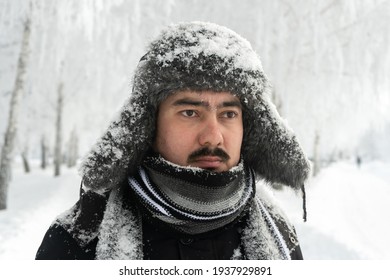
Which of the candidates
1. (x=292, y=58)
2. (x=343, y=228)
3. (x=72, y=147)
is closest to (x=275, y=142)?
(x=343, y=228)

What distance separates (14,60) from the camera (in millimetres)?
11500

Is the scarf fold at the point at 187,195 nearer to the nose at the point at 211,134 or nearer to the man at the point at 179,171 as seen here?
the man at the point at 179,171

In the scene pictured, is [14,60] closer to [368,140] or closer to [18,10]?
[18,10]

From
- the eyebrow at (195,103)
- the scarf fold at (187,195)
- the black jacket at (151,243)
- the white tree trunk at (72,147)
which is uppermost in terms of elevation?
the eyebrow at (195,103)

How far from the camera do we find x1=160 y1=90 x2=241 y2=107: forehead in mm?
1589

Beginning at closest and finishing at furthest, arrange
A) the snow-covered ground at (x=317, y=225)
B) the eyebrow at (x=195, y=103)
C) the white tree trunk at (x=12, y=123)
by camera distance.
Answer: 1. the eyebrow at (x=195, y=103)
2. the snow-covered ground at (x=317, y=225)
3. the white tree trunk at (x=12, y=123)

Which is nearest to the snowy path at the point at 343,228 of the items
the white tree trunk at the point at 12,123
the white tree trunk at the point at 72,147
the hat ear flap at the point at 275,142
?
the hat ear flap at the point at 275,142

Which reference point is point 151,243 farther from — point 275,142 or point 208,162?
point 275,142

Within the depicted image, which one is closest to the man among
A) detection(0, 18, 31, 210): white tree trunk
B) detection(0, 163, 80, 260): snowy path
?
detection(0, 163, 80, 260): snowy path

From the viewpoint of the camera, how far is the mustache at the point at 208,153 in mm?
1559

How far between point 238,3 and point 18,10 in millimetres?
4366

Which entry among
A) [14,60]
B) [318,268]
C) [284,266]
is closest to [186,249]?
[284,266]

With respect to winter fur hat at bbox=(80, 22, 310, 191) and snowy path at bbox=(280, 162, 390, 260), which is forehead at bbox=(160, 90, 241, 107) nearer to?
winter fur hat at bbox=(80, 22, 310, 191)

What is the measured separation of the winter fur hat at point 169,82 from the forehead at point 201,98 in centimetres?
2
